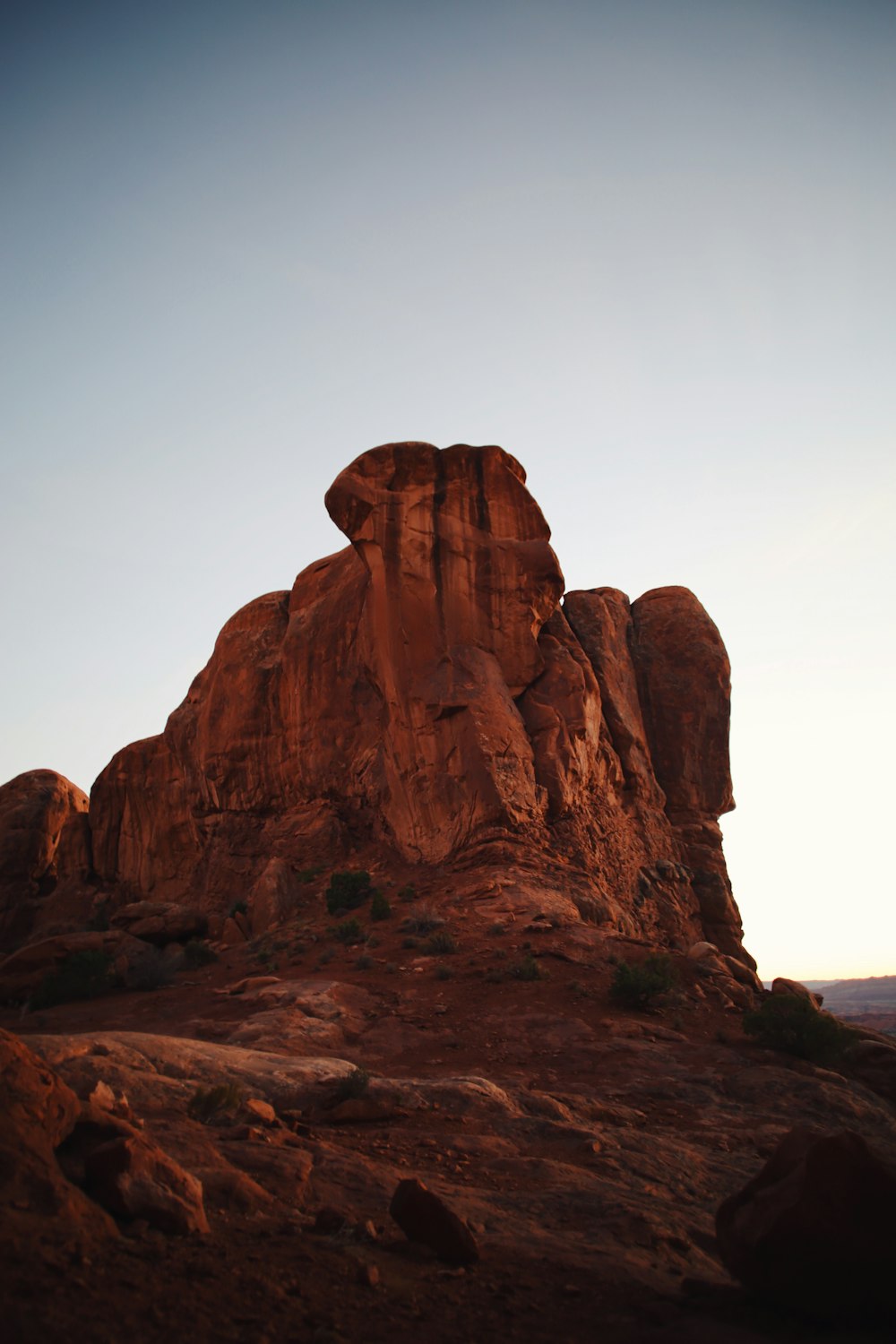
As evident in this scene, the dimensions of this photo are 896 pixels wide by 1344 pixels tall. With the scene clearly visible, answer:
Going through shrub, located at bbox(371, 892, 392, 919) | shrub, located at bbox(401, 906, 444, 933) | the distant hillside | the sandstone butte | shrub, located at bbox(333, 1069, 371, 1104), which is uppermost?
the sandstone butte

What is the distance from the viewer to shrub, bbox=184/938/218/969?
2180 centimetres

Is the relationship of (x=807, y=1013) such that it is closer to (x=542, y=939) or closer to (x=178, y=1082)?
(x=542, y=939)

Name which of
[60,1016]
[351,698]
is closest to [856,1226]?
[60,1016]

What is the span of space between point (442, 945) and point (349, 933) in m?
2.94

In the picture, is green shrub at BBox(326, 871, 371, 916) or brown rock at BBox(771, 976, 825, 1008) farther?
green shrub at BBox(326, 871, 371, 916)

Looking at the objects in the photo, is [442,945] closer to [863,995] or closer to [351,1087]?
[351,1087]

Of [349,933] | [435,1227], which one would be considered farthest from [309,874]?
[435,1227]

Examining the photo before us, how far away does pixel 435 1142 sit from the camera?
29.6 feet

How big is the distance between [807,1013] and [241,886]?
1939 centimetres

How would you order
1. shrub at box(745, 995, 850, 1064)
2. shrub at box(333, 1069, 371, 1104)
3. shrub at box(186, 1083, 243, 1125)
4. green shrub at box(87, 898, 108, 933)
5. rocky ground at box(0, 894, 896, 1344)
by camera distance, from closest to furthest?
rocky ground at box(0, 894, 896, 1344)
shrub at box(186, 1083, 243, 1125)
shrub at box(333, 1069, 371, 1104)
shrub at box(745, 995, 850, 1064)
green shrub at box(87, 898, 108, 933)

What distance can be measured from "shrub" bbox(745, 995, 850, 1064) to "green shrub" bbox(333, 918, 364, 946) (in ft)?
28.0

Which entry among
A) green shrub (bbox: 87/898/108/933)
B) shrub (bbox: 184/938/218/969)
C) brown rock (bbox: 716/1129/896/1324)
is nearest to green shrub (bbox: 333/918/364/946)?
shrub (bbox: 184/938/218/969)

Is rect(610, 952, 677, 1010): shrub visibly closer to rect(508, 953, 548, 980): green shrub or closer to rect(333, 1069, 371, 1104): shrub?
rect(508, 953, 548, 980): green shrub

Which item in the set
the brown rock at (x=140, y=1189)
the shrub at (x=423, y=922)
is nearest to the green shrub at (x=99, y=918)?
the shrub at (x=423, y=922)
